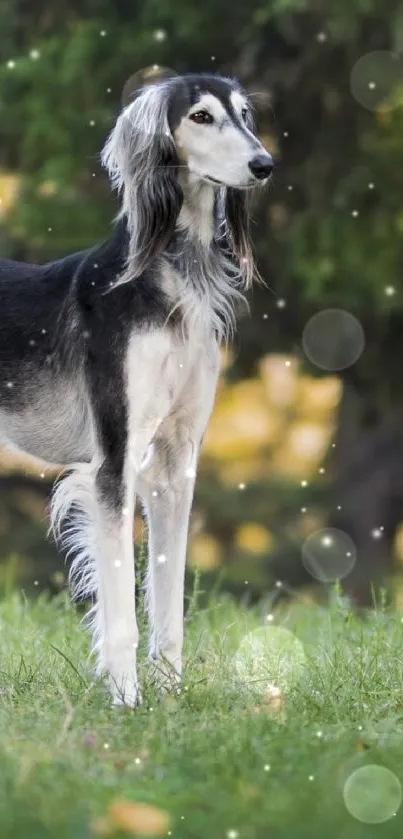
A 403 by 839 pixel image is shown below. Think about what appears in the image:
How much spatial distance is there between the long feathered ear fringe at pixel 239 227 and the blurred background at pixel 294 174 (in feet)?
10.4

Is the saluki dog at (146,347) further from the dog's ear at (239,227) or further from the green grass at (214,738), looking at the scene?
the green grass at (214,738)

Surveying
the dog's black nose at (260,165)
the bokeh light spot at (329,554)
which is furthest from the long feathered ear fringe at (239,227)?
the bokeh light spot at (329,554)

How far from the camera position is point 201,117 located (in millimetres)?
4738

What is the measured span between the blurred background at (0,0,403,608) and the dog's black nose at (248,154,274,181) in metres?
→ 3.72

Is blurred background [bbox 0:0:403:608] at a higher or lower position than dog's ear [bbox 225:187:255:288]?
lower

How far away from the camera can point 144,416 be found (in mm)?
4805

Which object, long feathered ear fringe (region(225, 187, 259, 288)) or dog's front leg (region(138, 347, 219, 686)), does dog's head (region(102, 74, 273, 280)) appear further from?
dog's front leg (region(138, 347, 219, 686))

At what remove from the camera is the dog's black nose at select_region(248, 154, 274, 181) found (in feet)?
14.8

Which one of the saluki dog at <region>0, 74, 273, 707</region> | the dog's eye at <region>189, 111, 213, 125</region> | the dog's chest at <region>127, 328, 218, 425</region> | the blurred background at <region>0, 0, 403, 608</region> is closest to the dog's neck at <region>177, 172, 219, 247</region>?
the saluki dog at <region>0, 74, 273, 707</region>

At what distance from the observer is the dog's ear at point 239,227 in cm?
505

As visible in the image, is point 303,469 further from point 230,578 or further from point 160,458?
point 160,458

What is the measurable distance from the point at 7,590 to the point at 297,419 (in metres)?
6.68

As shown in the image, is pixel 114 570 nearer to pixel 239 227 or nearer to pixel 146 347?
pixel 146 347

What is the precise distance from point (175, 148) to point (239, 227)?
0.42m
